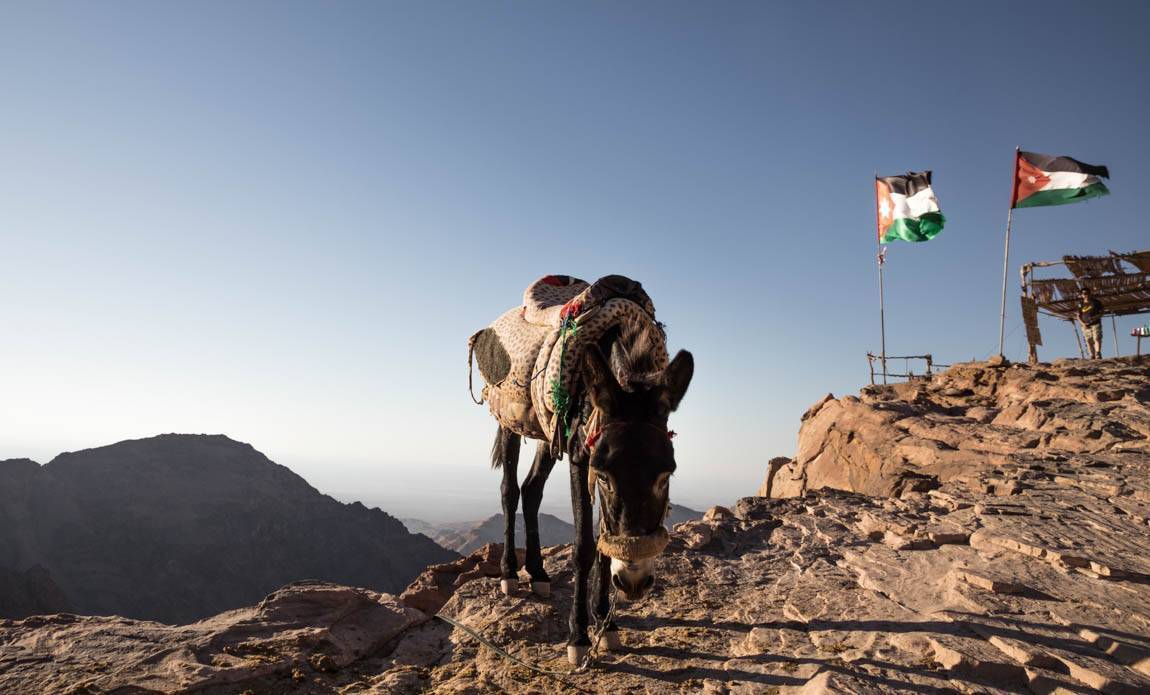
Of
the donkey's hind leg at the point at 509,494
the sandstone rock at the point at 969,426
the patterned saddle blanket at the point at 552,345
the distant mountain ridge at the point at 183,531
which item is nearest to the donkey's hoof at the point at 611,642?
the patterned saddle blanket at the point at 552,345

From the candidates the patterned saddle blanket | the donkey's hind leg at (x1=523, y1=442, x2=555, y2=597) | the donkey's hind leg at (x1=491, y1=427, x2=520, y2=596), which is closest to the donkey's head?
the patterned saddle blanket

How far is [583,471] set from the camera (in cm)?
441

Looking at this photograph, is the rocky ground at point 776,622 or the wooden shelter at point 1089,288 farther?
the wooden shelter at point 1089,288

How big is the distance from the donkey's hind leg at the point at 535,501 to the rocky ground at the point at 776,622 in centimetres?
28

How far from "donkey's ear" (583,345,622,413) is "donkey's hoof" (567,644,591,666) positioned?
1930mm

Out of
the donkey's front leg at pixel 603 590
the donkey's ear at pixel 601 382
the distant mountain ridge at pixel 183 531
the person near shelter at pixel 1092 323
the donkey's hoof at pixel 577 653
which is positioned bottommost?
the distant mountain ridge at pixel 183 531

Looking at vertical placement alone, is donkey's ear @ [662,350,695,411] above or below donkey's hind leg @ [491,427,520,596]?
above

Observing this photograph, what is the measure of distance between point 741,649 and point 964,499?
5.19 m

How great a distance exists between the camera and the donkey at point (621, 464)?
351cm

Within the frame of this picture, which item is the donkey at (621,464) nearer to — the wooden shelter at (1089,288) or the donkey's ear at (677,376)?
the donkey's ear at (677,376)

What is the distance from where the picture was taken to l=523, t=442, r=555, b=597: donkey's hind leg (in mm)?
5977

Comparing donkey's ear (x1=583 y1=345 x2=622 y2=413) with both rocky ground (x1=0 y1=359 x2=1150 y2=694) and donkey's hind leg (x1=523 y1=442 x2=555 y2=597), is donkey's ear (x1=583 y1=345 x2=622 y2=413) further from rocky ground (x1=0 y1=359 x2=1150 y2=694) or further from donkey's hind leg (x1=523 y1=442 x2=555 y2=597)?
donkey's hind leg (x1=523 y1=442 x2=555 y2=597)

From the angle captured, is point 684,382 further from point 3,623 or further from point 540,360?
point 3,623

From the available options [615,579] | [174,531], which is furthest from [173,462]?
[615,579]
